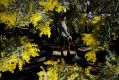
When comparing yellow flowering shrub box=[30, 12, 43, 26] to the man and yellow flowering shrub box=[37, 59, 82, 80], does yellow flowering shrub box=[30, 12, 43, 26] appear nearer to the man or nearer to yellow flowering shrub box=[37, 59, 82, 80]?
the man

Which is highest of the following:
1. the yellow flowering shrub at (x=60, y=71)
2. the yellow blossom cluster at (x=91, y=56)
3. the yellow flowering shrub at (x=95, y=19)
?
the yellow flowering shrub at (x=95, y=19)

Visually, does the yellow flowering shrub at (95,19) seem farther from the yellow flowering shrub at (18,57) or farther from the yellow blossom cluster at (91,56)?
the yellow flowering shrub at (18,57)

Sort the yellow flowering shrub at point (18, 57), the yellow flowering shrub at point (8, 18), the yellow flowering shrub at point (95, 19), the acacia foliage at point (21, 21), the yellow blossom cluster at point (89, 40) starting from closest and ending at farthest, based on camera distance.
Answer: the yellow flowering shrub at point (8, 18), the acacia foliage at point (21, 21), the yellow flowering shrub at point (18, 57), the yellow blossom cluster at point (89, 40), the yellow flowering shrub at point (95, 19)

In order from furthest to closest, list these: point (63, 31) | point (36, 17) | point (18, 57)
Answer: point (63, 31) < point (18, 57) < point (36, 17)

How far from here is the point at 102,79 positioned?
7.60 m

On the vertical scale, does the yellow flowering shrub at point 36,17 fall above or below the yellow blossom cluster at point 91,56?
above

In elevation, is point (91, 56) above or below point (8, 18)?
below

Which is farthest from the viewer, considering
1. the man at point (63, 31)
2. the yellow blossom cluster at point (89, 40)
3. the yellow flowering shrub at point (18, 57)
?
the man at point (63, 31)

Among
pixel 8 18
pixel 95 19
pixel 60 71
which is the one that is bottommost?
pixel 60 71

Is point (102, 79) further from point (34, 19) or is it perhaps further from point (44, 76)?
point (34, 19)

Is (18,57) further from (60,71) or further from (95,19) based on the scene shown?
(95,19)

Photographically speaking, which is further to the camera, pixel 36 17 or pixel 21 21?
pixel 21 21

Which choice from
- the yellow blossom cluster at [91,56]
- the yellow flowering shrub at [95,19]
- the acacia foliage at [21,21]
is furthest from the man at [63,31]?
the yellow blossom cluster at [91,56]

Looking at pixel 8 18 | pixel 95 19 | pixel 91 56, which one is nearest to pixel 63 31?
pixel 95 19
